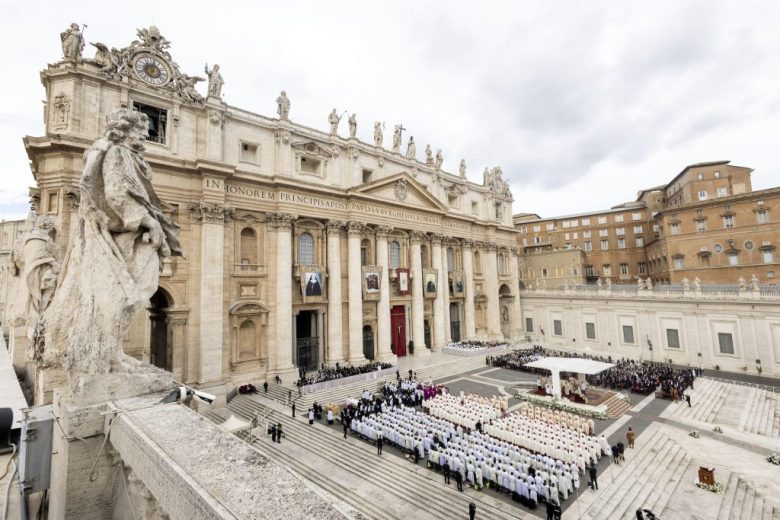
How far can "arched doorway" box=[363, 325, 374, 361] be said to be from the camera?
30.5m

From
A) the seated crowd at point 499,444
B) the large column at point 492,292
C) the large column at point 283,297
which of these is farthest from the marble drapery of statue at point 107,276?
the large column at point 492,292

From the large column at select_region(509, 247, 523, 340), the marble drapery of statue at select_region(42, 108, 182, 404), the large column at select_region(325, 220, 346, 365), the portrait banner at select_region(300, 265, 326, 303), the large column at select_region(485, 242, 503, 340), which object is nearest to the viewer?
the marble drapery of statue at select_region(42, 108, 182, 404)

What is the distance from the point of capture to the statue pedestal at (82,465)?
401cm

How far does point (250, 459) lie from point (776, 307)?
3766 cm

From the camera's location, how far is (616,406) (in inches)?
795

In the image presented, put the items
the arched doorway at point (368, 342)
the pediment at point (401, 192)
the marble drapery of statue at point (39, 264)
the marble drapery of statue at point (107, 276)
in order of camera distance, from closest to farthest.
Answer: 1. the marble drapery of statue at point (107, 276)
2. the marble drapery of statue at point (39, 264)
3. the pediment at point (401, 192)
4. the arched doorway at point (368, 342)

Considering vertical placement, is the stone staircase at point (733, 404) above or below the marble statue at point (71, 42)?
below

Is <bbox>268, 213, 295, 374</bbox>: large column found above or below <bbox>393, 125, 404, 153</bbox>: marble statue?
below

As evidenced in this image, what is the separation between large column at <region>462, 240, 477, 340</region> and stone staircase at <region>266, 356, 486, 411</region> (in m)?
8.08

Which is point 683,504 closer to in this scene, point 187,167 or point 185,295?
point 185,295

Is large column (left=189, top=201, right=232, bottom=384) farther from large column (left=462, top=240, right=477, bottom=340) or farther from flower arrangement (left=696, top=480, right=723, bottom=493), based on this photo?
large column (left=462, top=240, right=477, bottom=340)

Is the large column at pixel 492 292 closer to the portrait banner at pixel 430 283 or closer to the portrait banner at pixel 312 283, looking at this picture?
the portrait banner at pixel 430 283

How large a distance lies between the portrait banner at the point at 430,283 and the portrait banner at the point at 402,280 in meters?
2.50

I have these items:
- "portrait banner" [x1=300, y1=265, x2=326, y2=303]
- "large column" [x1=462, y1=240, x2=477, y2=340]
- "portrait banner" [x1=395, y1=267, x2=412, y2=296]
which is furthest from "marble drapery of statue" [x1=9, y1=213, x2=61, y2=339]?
"large column" [x1=462, y1=240, x2=477, y2=340]
